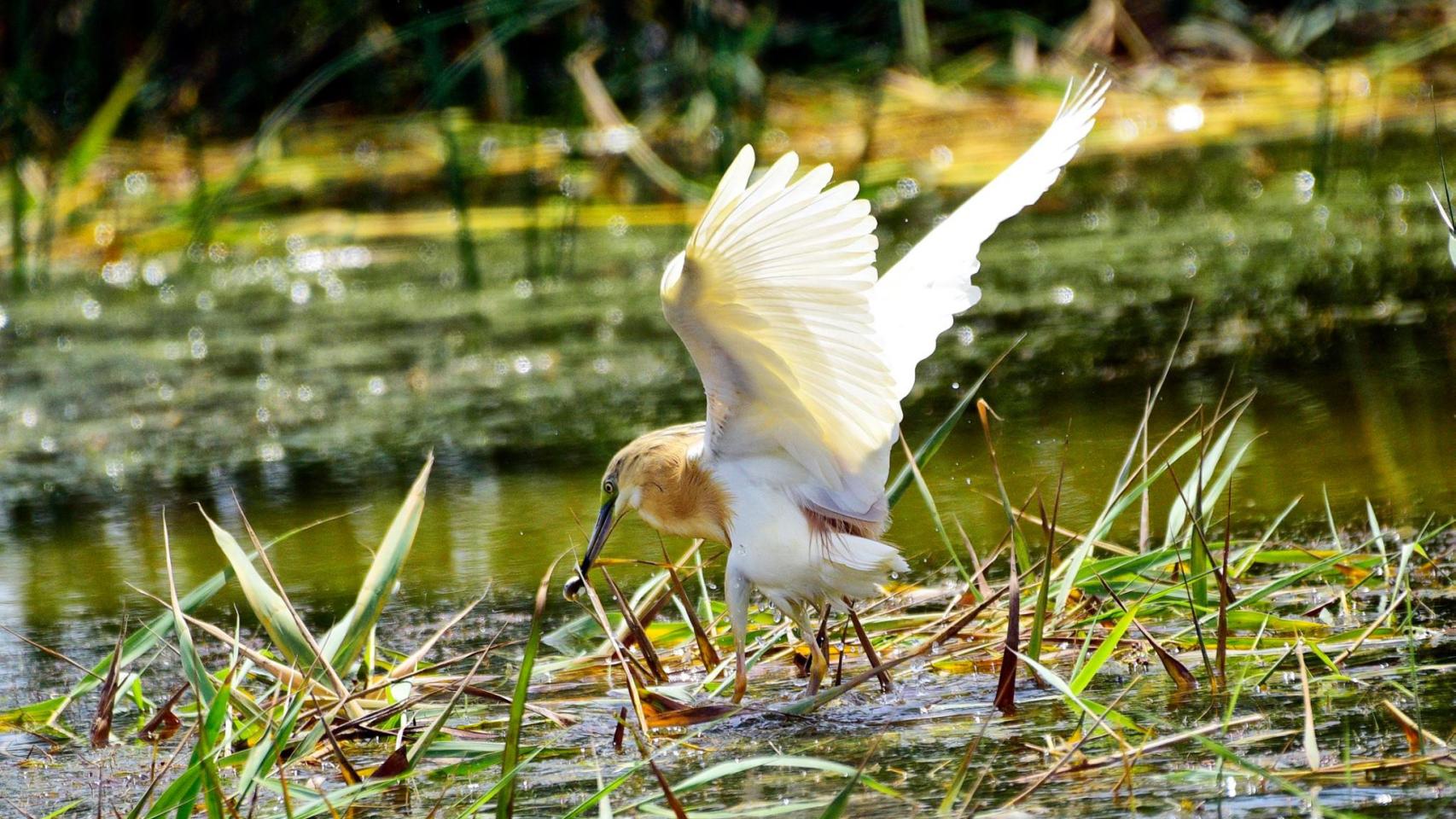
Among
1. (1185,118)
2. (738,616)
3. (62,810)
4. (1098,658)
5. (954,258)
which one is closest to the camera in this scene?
(62,810)

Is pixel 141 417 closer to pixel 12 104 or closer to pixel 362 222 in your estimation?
pixel 12 104

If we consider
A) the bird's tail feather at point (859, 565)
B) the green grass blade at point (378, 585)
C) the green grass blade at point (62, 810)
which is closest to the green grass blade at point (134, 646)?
the green grass blade at point (378, 585)

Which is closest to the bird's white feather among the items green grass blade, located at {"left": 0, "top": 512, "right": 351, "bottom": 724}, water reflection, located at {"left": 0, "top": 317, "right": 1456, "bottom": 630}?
water reflection, located at {"left": 0, "top": 317, "right": 1456, "bottom": 630}

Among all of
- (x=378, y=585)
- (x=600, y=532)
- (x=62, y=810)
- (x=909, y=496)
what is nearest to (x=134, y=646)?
(x=378, y=585)

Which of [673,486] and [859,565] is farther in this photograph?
[673,486]

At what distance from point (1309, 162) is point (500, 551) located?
535 cm

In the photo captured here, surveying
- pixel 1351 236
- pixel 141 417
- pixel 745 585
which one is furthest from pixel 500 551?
pixel 1351 236

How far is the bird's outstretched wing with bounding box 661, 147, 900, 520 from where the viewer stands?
2.41 metres

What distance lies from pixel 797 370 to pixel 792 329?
110mm

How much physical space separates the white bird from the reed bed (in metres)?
0.11

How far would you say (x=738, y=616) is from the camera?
2.80 m

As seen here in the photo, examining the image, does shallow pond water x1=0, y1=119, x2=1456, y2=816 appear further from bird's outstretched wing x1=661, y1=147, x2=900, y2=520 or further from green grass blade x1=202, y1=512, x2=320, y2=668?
bird's outstretched wing x1=661, y1=147, x2=900, y2=520

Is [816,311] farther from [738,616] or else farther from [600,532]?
[600,532]

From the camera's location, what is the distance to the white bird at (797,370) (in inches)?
96.5
